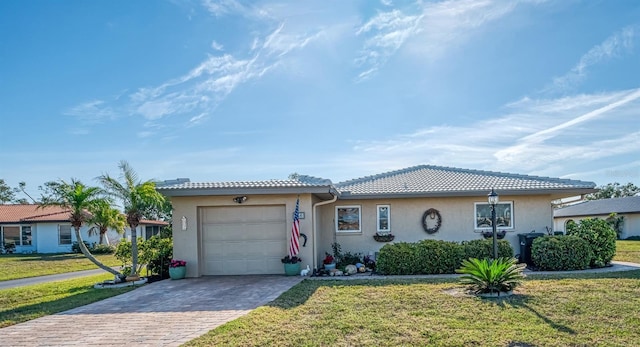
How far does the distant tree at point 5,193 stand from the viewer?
2242 inches

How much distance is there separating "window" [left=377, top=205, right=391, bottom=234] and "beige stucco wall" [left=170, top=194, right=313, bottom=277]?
337cm

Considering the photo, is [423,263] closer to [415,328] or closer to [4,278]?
[415,328]

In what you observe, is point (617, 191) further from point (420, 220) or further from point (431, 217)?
point (420, 220)

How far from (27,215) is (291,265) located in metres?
29.5

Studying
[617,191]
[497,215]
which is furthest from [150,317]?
[617,191]

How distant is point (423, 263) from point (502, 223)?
4.27 meters

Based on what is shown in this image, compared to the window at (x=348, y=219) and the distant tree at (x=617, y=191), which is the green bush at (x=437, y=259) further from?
the distant tree at (x=617, y=191)

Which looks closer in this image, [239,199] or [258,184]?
[258,184]

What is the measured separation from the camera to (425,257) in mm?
11672

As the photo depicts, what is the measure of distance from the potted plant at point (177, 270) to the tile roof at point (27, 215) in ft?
65.8

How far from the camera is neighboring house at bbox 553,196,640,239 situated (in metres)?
33.5

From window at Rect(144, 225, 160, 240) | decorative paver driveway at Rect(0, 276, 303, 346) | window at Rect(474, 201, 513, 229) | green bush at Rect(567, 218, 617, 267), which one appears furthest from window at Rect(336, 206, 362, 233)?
window at Rect(144, 225, 160, 240)

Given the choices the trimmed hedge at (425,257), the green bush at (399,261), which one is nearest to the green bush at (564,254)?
the trimmed hedge at (425,257)

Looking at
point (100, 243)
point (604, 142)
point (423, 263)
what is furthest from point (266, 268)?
point (100, 243)
